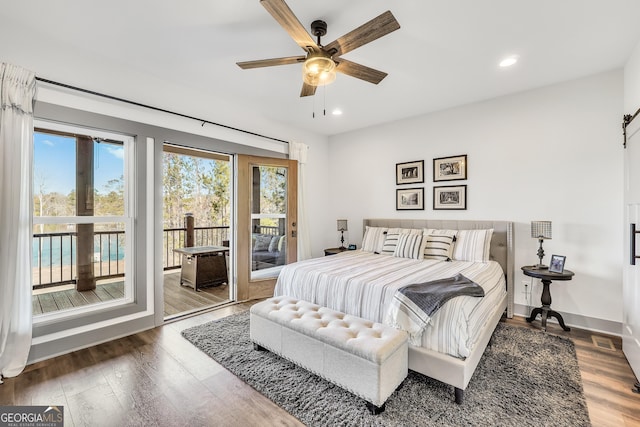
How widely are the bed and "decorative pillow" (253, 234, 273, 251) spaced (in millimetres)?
1297

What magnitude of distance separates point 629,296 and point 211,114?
15.6ft

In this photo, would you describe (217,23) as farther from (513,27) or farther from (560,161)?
(560,161)

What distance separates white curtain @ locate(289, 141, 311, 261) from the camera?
472 centimetres

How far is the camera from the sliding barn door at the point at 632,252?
2164 millimetres

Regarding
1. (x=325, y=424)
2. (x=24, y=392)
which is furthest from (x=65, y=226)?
(x=325, y=424)

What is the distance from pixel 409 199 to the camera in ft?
14.7

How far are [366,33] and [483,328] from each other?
2362 mm

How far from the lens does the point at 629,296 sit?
240 centimetres

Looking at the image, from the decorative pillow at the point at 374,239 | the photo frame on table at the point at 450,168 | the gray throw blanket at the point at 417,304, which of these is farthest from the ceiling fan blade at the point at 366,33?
the decorative pillow at the point at 374,239

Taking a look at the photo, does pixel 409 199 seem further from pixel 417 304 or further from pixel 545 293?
pixel 417 304

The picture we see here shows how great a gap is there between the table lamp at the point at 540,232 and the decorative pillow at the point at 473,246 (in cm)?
45

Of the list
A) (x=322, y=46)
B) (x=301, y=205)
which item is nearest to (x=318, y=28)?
(x=322, y=46)

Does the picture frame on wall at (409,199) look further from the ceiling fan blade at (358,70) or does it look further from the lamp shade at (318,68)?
the lamp shade at (318,68)

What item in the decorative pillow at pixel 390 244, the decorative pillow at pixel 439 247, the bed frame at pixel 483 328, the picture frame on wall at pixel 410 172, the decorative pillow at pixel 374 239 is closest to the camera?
the bed frame at pixel 483 328
